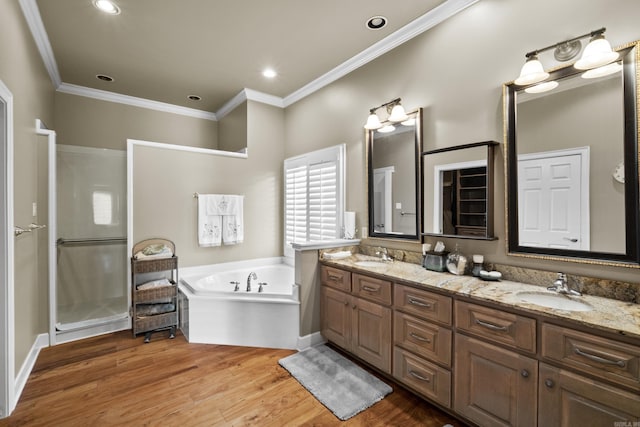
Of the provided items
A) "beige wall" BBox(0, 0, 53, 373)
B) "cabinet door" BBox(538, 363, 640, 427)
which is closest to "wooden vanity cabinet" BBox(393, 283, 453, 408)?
"cabinet door" BBox(538, 363, 640, 427)

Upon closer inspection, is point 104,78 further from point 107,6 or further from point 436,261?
point 436,261

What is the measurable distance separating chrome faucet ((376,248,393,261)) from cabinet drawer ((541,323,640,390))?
4.67ft

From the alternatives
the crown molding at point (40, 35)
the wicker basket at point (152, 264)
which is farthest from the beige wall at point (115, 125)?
the wicker basket at point (152, 264)

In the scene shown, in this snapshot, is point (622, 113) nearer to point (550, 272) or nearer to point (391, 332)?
point (550, 272)

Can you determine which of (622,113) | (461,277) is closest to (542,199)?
(622,113)

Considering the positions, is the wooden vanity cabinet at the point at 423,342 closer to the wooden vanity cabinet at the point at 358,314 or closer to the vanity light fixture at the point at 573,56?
the wooden vanity cabinet at the point at 358,314

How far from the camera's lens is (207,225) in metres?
3.78

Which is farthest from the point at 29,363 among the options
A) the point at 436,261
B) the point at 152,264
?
the point at 436,261

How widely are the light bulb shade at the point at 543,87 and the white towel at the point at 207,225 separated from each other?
3.39 m

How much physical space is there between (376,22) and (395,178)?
1352 mm

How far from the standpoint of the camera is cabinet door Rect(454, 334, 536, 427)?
145 cm

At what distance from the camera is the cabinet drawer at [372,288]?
2186mm

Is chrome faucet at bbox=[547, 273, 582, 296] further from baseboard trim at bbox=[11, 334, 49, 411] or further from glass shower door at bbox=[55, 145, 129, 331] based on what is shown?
glass shower door at bbox=[55, 145, 129, 331]

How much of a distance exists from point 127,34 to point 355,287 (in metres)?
Result: 3.06
